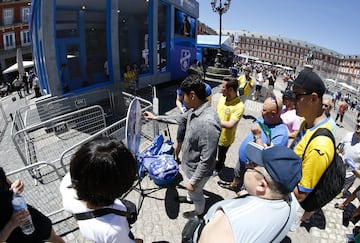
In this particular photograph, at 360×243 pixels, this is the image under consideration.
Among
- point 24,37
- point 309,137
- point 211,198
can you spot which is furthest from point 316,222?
point 24,37

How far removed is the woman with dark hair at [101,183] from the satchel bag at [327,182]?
184 cm

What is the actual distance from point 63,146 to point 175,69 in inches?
402

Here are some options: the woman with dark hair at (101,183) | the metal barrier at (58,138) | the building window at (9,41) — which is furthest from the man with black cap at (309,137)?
the building window at (9,41)

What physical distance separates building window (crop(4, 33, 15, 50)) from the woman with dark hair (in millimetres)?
36694

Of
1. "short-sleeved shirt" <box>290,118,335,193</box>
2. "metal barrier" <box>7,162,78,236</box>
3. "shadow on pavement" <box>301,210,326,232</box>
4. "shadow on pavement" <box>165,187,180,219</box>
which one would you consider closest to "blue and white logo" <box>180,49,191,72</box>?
"metal barrier" <box>7,162,78,236</box>

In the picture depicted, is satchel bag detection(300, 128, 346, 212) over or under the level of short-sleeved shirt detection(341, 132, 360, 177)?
over

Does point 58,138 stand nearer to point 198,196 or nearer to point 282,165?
point 198,196

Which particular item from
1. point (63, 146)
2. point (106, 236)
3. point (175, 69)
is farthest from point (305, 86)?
point (175, 69)

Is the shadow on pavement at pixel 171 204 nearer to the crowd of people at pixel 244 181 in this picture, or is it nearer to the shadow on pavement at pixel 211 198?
the shadow on pavement at pixel 211 198

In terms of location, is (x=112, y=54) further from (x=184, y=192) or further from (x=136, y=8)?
(x=184, y=192)

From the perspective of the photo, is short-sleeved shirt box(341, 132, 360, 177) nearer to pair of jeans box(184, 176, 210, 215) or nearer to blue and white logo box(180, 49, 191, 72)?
pair of jeans box(184, 176, 210, 215)

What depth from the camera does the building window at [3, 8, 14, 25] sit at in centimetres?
2773

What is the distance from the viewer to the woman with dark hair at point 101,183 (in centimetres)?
144

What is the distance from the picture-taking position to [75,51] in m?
10.9
